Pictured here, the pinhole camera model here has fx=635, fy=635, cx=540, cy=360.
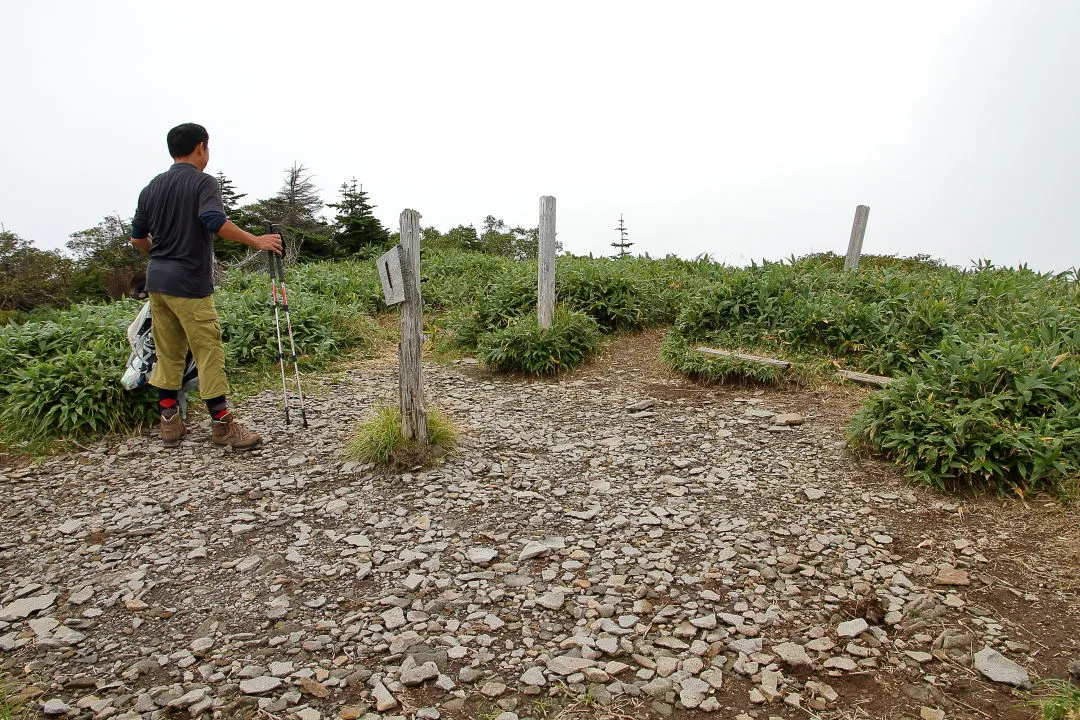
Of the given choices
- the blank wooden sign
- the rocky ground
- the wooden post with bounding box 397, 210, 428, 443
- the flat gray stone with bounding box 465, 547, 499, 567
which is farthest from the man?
the flat gray stone with bounding box 465, 547, 499, 567

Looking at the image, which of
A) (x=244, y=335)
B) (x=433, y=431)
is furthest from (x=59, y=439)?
(x=433, y=431)

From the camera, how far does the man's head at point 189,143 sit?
549 centimetres

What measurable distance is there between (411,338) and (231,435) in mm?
2119

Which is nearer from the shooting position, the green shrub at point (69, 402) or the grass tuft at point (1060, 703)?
the grass tuft at point (1060, 703)

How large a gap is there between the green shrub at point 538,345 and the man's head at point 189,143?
14.3 ft

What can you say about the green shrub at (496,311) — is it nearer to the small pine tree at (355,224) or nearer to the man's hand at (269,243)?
the man's hand at (269,243)

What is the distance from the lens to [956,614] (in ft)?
11.7

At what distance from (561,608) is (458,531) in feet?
3.79

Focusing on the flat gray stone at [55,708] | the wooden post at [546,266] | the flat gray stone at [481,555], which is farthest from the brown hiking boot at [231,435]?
the wooden post at [546,266]

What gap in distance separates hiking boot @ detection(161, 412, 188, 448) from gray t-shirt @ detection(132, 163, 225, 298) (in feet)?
4.30

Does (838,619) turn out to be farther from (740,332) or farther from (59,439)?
(59,439)

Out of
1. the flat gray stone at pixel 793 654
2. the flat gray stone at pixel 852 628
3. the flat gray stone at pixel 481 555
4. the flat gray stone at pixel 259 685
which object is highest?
the flat gray stone at pixel 481 555

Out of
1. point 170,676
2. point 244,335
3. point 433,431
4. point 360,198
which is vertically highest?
point 360,198

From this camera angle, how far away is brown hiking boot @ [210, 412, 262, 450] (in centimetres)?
604
